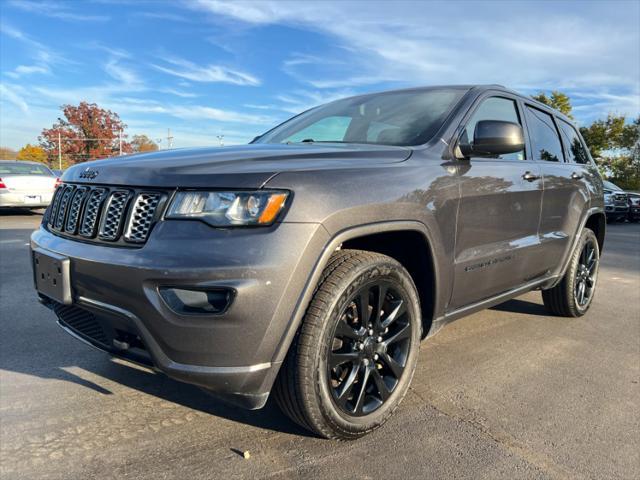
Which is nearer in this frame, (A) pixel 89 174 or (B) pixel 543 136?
(A) pixel 89 174

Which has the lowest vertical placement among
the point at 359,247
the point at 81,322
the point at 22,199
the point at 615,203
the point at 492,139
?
the point at 615,203

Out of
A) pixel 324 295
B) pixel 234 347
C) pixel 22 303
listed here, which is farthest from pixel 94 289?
pixel 22 303

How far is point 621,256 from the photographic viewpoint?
862 centimetres

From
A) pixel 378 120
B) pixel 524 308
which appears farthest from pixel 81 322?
pixel 524 308

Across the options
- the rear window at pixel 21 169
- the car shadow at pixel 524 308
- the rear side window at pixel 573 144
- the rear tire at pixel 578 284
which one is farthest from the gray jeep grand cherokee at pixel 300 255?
the rear window at pixel 21 169

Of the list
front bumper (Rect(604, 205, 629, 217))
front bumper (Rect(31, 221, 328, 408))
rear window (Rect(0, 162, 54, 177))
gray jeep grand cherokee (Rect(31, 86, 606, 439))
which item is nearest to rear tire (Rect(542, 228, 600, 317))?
gray jeep grand cherokee (Rect(31, 86, 606, 439))

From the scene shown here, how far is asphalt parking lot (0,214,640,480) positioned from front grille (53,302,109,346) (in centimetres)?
48

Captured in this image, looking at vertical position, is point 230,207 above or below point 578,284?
above

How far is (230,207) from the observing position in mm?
1877

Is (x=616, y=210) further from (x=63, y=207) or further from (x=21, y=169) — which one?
(x=63, y=207)

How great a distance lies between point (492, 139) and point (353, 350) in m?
1.34

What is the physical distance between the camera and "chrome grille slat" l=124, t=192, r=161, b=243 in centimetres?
195

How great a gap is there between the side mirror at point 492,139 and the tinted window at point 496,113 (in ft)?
0.58

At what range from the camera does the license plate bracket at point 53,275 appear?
211cm
